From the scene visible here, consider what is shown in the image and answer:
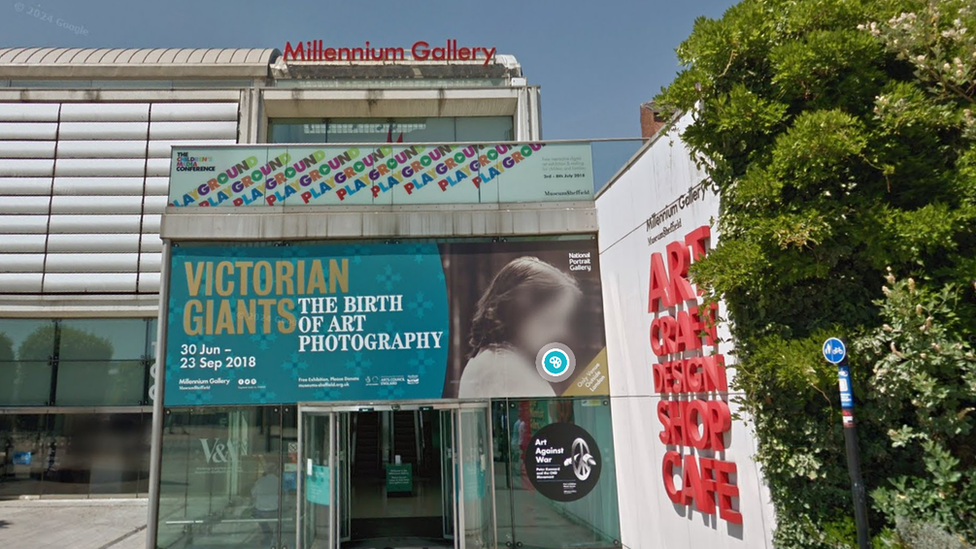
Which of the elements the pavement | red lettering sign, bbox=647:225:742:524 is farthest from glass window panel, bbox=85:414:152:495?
red lettering sign, bbox=647:225:742:524

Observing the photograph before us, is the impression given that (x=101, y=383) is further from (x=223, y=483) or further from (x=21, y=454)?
(x=223, y=483)

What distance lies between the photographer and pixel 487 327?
1107 cm

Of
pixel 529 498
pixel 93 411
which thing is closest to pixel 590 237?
pixel 529 498

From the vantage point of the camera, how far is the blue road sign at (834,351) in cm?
503

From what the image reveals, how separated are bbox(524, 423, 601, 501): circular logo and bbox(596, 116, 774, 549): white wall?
48cm

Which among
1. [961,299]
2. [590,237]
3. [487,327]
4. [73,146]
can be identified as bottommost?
[961,299]

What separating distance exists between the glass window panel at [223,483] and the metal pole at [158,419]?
0.29 ft

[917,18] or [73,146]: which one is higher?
[73,146]

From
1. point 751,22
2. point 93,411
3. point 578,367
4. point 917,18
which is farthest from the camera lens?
point 93,411

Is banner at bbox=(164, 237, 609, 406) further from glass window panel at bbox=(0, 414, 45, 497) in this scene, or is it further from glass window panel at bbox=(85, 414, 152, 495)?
glass window panel at bbox=(0, 414, 45, 497)

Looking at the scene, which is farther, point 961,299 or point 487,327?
point 487,327

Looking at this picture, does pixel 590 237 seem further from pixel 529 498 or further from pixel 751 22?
pixel 751 22

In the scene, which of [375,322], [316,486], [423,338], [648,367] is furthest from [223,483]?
[648,367]

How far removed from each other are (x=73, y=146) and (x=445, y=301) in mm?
13849
